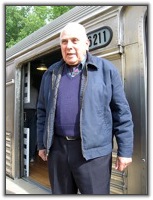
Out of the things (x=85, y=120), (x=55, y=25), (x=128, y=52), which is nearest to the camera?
(x=85, y=120)

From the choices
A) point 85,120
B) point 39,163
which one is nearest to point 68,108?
point 85,120

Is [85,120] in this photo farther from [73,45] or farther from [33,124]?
[33,124]

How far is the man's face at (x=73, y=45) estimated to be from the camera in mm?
1699

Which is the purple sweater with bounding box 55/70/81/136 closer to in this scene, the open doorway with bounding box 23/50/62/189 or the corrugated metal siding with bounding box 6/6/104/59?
the corrugated metal siding with bounding box 6/6/104/59

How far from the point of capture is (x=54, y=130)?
175 cm

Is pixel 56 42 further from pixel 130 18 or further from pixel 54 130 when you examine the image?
pixel 54 130

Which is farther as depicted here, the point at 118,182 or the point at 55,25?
the point at 55,25

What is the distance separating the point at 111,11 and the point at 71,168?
1.36 m

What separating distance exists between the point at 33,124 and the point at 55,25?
277cm

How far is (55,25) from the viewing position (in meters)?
2.82

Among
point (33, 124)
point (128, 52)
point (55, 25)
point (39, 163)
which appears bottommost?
point (39, 163)

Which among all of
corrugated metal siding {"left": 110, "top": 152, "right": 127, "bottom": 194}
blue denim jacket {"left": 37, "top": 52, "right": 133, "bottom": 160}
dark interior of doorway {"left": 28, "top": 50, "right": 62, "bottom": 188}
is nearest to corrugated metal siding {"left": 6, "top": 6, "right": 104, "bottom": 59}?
dark interior of doorway {"left": 28, "top": 50, "right": 62, "bottom": 188}

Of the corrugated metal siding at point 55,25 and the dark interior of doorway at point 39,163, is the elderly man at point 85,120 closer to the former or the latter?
the corrugated metal siding at point 55,25

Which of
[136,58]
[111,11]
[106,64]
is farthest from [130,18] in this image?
[106,64]
